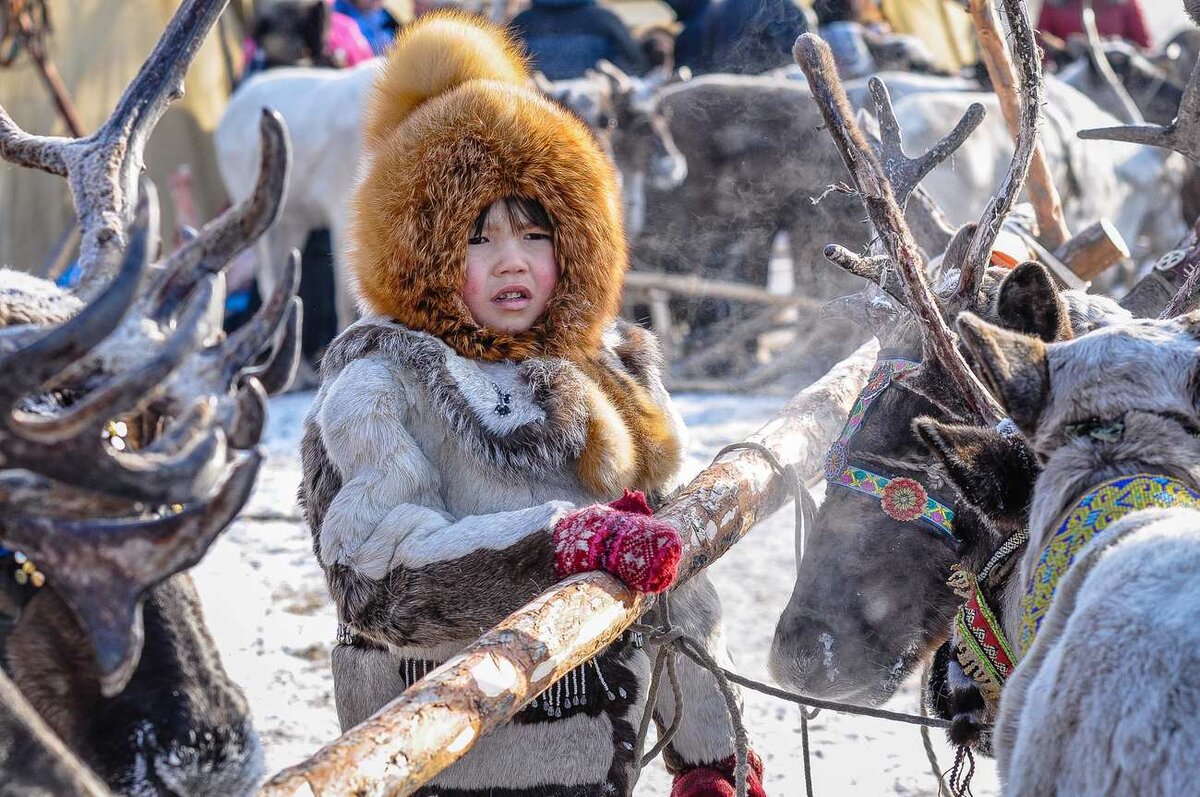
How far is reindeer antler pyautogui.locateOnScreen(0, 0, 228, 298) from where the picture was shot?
213cm

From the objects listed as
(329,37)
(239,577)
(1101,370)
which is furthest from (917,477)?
(329,37)

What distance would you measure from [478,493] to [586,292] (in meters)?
0.45

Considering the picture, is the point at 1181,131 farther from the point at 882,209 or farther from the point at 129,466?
the point at 129,466

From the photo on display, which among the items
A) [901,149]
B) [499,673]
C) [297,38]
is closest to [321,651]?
[901,149]

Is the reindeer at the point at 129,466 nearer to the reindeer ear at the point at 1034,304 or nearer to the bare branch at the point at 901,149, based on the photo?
the reindeer ear at the point at 1034,304

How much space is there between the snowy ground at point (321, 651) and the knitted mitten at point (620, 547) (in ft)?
2.57

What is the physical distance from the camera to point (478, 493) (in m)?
2.11

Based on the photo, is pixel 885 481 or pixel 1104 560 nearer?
pixel 1104 560

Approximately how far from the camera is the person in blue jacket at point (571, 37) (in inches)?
359

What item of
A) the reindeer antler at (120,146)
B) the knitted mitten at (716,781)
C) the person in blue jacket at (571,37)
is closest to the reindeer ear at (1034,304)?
the knitted mitten at (716,781)

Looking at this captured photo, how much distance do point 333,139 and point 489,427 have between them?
544 centimetres

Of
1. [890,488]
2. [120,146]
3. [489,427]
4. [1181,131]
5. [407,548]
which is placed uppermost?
[120,146]

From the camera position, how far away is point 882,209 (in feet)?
6.87

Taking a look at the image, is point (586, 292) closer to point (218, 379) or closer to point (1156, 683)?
point (218, 379)
